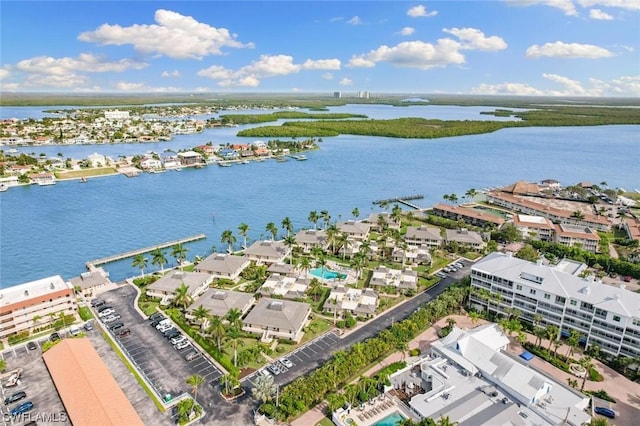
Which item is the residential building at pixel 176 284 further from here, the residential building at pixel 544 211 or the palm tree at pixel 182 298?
the residential building at pixel 544 211

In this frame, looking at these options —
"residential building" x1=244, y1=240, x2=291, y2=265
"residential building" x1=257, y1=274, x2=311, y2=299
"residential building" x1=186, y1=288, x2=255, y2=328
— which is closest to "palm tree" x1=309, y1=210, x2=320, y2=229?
"residential building" x1=244, y1=240, x2=291, y2=265

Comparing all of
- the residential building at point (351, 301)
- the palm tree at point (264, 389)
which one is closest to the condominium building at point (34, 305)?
the palm tree at point (264, 389)

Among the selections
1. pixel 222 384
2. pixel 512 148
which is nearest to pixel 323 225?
pixel 222 384

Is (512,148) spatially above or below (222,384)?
above

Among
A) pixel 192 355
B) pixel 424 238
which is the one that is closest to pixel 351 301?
pixel 192 355

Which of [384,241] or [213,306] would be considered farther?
[384,241]

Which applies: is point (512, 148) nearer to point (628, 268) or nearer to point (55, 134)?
point (628, 268)
